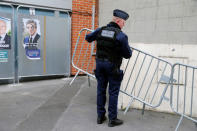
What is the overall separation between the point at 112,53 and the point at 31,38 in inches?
159

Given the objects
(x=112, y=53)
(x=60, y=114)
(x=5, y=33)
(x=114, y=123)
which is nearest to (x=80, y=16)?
(x=5, y=33)

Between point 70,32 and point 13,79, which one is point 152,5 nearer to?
point 70,32

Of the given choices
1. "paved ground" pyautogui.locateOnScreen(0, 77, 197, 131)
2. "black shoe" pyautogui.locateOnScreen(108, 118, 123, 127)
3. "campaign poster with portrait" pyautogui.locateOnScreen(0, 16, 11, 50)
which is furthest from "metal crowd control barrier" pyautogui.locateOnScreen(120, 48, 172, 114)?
"campaign poster with portrait" pyautogui.locateOnScreen(0, 16, 11, 50)

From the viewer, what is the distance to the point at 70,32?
754 centimetres

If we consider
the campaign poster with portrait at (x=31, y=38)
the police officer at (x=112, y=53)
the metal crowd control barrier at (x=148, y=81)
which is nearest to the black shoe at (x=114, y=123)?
the police officer at (x=112, y=53)

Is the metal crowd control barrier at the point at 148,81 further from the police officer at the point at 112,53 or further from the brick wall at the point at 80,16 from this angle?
the brick wall at the point at 80,16

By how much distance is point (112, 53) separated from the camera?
3.47m

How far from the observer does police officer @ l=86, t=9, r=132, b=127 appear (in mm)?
3395

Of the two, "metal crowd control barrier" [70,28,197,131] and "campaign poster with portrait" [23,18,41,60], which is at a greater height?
"campaign poster with portrait" [23,18,41,60]

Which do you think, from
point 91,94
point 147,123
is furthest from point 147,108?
point 91,94

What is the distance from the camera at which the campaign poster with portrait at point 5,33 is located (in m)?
6.27

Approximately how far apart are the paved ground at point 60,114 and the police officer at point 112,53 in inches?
20.1

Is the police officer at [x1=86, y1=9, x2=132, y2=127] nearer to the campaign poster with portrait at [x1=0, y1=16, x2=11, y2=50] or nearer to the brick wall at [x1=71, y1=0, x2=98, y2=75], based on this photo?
the campaign poster with portrait at [x1=0, y1=16, x2=11, y2=50]

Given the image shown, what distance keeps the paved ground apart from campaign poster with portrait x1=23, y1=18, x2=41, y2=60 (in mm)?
1247
